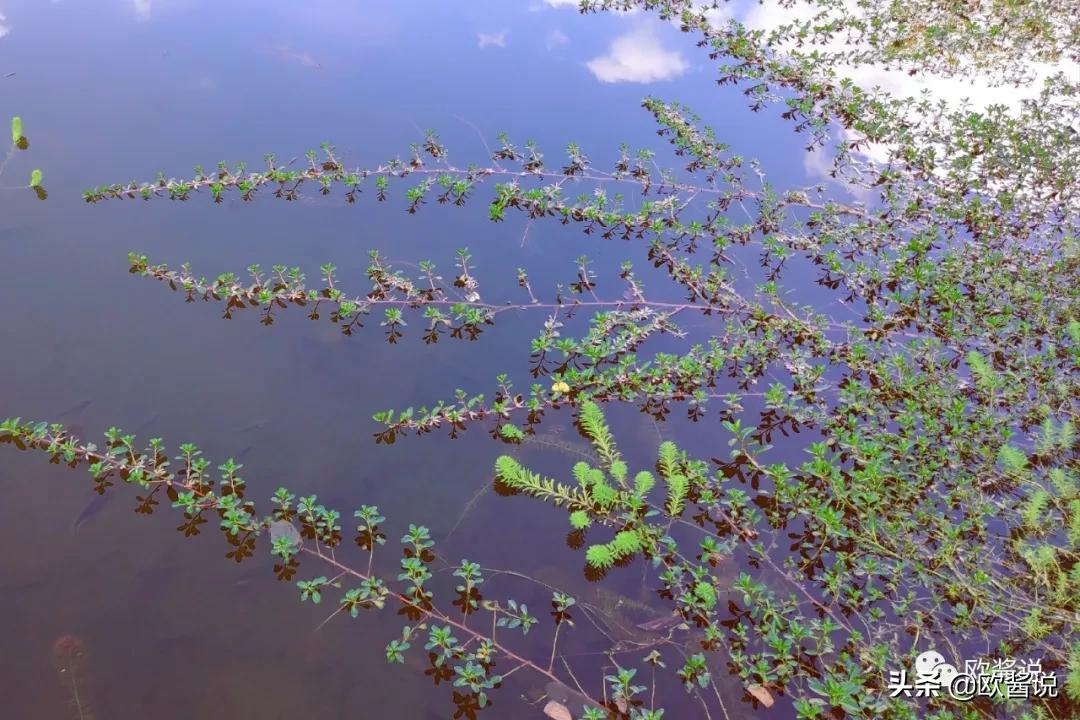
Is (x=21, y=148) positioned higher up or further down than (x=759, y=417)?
higher up

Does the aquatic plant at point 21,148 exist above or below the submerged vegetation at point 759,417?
above

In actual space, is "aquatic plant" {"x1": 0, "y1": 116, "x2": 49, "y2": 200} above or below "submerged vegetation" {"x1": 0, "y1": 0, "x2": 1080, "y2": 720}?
above

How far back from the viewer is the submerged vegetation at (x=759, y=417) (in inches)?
162

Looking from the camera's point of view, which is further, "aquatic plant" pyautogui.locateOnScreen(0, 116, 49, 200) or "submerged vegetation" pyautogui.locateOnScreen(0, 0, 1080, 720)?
"aquatic plant" pyautogui.locateOnScreen(0, 116, 49, 200)

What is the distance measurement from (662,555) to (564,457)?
1161mm

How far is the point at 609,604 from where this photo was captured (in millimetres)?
4316

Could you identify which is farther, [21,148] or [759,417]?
[21,148]

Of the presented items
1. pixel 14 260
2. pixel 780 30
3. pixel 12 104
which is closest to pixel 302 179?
pixel 14 260

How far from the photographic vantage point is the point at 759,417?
5703 millimetres

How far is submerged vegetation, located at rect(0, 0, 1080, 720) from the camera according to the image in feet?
13.5

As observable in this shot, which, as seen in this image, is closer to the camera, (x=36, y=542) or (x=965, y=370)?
(x=36, y=542)

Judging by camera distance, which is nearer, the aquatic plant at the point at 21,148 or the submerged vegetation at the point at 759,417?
the submerged vegetation at the point at 759,417

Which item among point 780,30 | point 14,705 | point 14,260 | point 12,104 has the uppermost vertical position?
point 780,30

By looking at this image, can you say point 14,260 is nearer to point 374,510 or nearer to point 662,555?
point 374,510
